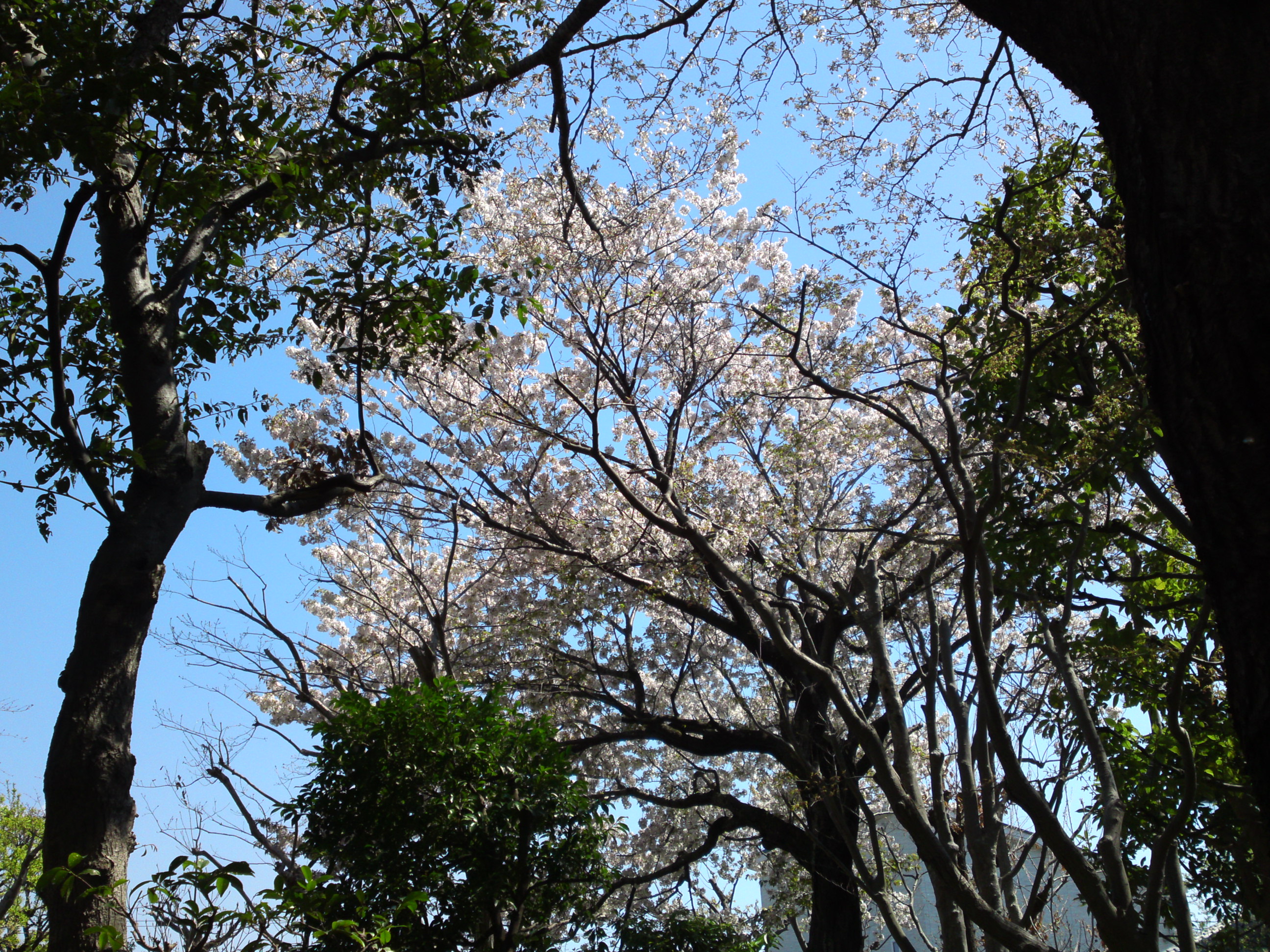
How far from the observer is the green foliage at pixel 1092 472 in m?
3.81

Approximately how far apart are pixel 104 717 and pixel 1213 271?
3163mm

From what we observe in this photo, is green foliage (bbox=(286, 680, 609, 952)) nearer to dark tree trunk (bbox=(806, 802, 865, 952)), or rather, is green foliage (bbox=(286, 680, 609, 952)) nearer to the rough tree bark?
the rough tree bark

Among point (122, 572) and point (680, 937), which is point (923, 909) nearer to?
point (680, 937)

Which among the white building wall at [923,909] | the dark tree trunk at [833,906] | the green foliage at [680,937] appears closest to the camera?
the green foliage at [680,937]

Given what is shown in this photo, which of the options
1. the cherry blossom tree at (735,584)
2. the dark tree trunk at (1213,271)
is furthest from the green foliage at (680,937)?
the dark tree trunk at (1213,271)

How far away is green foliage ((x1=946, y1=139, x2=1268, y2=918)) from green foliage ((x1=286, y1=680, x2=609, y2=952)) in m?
2.48

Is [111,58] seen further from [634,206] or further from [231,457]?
[231,457]

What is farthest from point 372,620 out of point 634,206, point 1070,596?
point 1070,596

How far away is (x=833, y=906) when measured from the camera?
798cm

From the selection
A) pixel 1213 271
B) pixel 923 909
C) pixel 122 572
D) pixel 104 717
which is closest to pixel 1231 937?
pixel 1213 271

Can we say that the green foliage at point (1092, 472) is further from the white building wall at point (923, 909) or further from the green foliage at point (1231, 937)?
the white building wall at point (923, 909)

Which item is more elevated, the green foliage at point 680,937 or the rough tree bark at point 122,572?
the rough tree bark at point 122,572

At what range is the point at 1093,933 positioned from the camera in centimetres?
530

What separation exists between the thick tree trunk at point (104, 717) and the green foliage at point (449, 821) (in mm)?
1435
